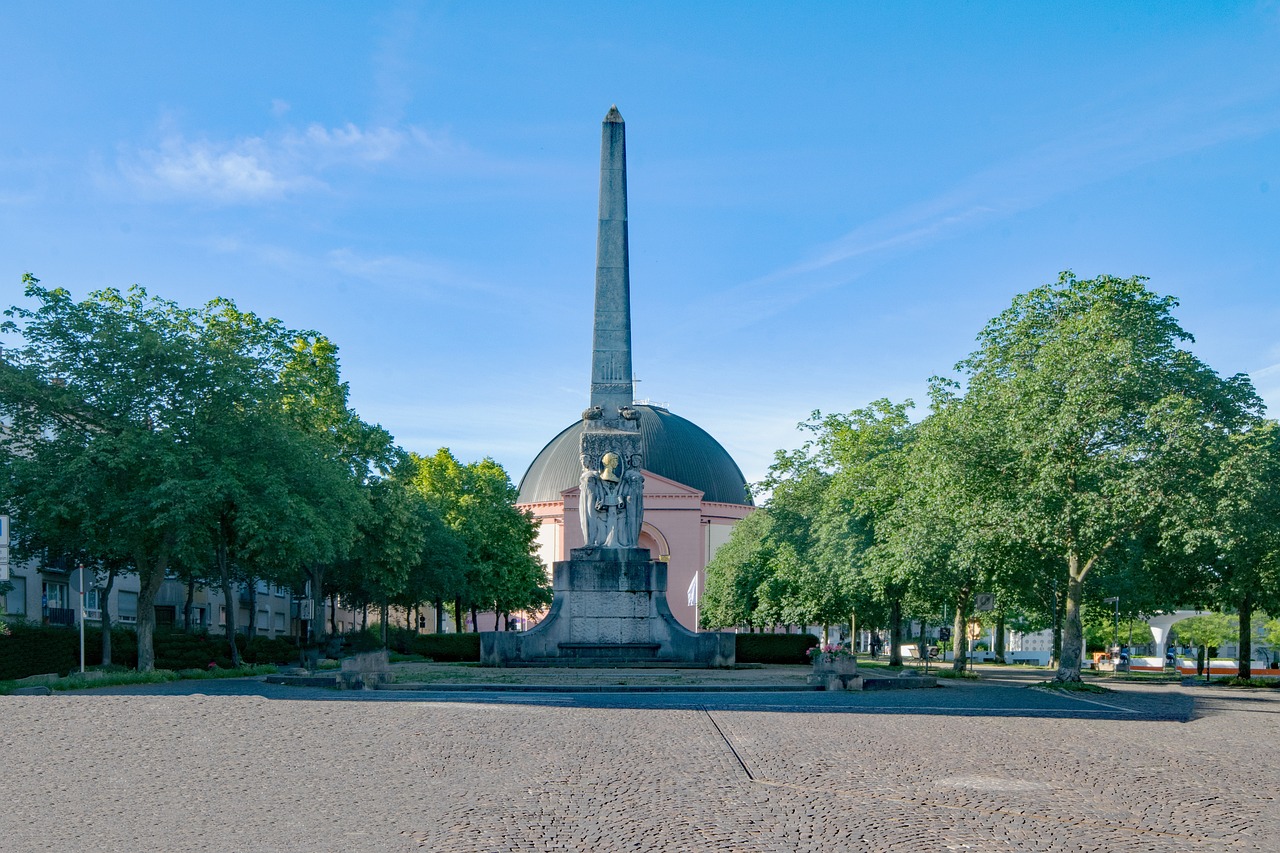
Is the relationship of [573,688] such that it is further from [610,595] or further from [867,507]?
[867,507]

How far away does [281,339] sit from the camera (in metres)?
40.7

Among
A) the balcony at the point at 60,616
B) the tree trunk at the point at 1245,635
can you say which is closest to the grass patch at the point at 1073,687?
the tree trunk at the point at 1245,635

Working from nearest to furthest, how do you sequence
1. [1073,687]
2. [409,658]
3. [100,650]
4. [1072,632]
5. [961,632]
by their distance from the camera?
[1073,687] → [1072,632] → [100,650] → [961,632] → [409,658]

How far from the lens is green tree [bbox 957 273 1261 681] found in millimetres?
27141

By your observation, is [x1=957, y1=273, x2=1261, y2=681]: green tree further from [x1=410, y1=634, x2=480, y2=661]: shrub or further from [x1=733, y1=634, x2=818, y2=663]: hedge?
[x1=410, y1=634, x2=480, y2=661]: shrub

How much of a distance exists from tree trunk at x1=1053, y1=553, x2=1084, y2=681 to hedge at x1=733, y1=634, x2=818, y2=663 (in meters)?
14.1

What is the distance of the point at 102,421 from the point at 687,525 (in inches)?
2767

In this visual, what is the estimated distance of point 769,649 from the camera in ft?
141

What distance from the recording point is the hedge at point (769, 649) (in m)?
42.9

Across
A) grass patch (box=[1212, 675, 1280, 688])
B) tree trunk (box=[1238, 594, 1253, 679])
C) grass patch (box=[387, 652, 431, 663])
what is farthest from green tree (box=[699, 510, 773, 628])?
grass patch (box=[1212, 675, 1280, 688])

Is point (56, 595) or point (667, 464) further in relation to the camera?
point (667, 464)

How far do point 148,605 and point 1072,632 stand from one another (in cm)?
2362

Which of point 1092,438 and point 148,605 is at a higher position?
point 1092,438

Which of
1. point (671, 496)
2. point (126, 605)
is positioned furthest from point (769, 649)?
point (671, 496)
